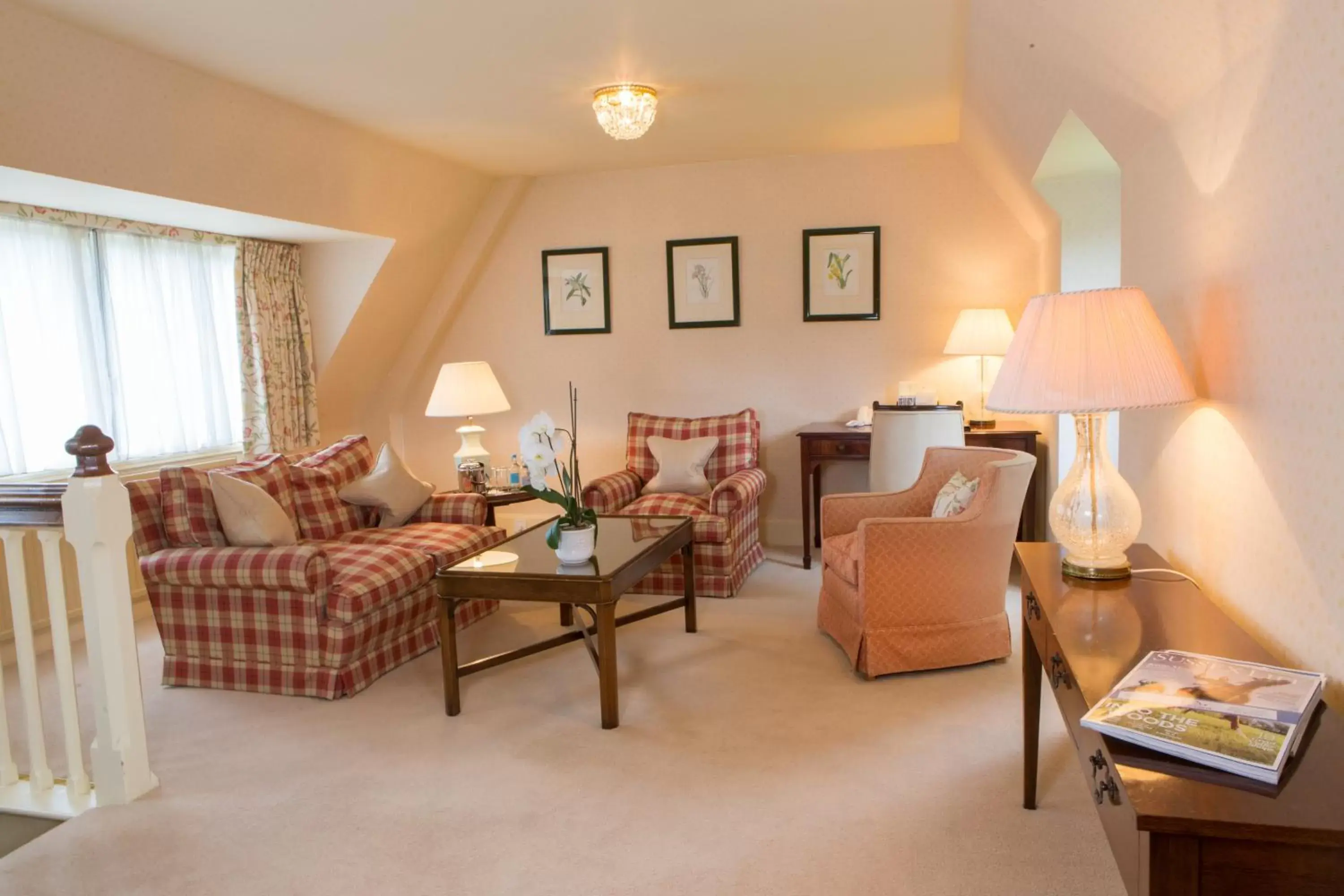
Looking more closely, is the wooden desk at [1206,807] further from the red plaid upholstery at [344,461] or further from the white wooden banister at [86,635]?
the red plaid upholstery at [344,461]

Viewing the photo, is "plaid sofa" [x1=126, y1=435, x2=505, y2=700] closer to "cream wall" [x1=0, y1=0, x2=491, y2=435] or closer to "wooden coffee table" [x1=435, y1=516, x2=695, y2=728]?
"wooden coffee table" [x1=435, y1=516, x2=695, y2=728]

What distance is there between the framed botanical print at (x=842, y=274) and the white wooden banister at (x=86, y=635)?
398cm

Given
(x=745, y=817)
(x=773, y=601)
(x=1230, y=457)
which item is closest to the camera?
(x=1230, y=457)

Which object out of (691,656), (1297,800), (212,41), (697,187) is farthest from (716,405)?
(1297,800)

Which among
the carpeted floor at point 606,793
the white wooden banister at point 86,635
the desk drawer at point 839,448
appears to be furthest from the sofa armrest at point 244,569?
the desk drawer at point 839,448

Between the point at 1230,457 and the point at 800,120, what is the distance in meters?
3.22

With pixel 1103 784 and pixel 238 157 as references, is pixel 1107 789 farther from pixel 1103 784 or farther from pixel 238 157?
pixel 238 157

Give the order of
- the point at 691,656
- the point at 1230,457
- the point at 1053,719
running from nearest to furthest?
the point at 1230,457
the point at 1053,719
the point at 691,656

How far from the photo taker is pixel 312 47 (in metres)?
3.29

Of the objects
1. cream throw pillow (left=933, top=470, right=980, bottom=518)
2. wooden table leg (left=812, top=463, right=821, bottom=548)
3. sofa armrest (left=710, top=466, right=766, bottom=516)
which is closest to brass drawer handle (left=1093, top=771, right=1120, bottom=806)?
cream throw pillow (left=933, top=470, right=980, bottom=518)

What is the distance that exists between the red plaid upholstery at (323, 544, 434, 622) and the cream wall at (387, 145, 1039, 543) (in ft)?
7.94

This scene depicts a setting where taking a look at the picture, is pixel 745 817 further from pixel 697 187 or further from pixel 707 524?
pixel 697 187

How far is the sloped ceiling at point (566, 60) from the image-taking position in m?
3.03

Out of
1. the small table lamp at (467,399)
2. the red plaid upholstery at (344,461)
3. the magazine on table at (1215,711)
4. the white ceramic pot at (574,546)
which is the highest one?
the small table lamp at (467,399)
